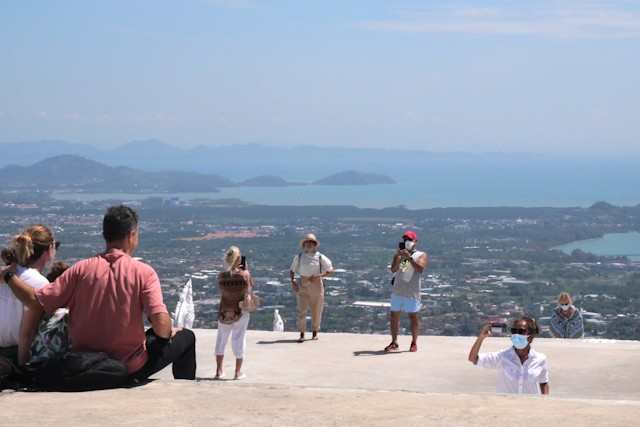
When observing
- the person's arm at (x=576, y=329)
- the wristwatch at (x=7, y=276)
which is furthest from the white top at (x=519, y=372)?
the person's arm at (x=576, y=329)

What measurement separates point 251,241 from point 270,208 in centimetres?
4645

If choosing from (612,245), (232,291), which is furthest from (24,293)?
(612,245)

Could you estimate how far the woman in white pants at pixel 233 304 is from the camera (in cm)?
1079

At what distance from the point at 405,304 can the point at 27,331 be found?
571cm

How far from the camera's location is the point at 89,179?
159250mm

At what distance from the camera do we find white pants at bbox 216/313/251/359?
1098cm

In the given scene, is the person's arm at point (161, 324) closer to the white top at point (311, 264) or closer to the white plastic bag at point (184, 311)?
the white top at point (311, 264)

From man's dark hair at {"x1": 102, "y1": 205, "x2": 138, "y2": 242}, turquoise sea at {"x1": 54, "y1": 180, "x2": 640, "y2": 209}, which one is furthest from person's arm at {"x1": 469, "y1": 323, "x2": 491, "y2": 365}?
turquoise sea at {"x1": 54, "y1": 180, "x2": 640, "y2": 209}

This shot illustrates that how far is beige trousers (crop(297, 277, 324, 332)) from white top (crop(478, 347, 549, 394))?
4783 mm

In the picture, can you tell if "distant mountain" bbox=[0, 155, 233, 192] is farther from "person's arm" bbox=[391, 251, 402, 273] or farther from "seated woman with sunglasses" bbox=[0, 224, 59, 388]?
"seated woman with sunglasses" bbox=[0, 224, 59, 388]

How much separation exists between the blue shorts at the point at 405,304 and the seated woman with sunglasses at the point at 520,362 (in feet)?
12.8

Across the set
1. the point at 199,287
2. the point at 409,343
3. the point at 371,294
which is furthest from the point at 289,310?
the point at 409,343

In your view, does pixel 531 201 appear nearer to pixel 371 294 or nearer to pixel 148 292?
pixel 371 294

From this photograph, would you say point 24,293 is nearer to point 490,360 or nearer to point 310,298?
point 490,360
